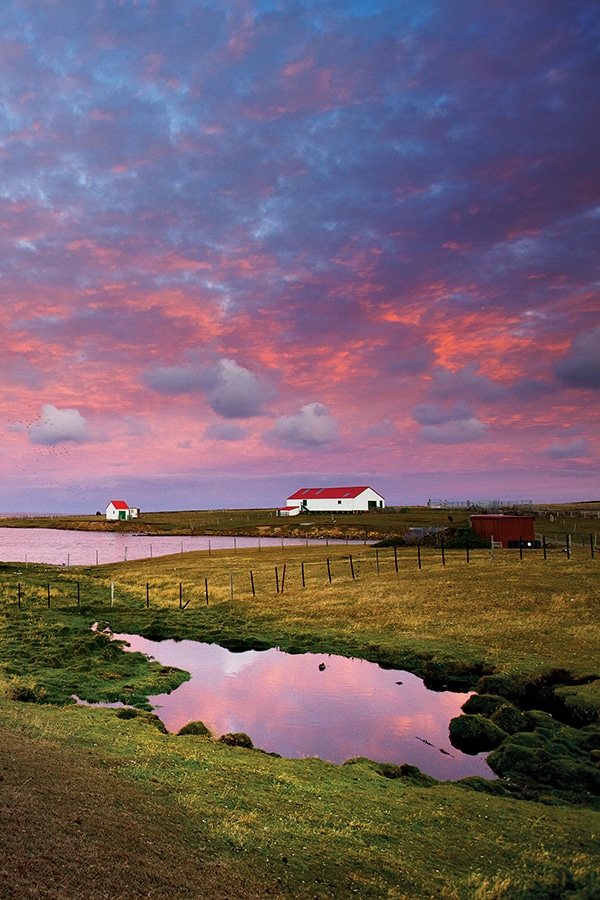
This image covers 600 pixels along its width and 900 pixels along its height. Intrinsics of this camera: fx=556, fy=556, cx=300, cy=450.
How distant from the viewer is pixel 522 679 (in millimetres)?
23016

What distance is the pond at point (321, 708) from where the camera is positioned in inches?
728

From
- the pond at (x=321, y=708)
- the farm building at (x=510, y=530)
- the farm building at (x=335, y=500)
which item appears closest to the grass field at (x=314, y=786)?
the pond at (x=321, y=708)

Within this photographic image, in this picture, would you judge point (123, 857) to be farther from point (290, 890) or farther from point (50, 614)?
point (50, 614)

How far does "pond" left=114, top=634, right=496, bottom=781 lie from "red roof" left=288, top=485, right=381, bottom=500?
458ft

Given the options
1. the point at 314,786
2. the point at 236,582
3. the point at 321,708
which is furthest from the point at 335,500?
the point at 314,786

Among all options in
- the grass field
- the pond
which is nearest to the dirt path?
the grass field

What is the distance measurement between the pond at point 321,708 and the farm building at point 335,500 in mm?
138167

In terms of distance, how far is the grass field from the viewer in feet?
27.2

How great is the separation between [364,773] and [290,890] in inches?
302

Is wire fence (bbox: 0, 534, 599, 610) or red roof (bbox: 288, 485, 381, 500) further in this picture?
red roof (bbox: 288, 485, 381, 500)

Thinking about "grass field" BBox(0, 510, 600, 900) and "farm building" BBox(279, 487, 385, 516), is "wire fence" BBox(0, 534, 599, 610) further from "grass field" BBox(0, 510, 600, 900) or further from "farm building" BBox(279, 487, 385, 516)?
"farm building" BBox(279, 487, 385, 516)

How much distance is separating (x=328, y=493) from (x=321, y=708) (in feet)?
500

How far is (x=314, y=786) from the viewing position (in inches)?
541

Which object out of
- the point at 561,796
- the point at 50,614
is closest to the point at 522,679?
the point at 561,796
